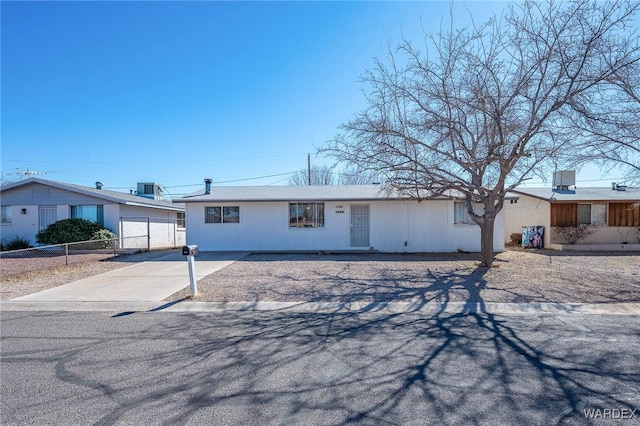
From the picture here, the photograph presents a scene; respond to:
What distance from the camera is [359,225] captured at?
1664 cm

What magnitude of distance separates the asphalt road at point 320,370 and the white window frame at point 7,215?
57.9ft

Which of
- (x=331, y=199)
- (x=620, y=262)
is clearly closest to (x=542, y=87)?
(x=620, y=262)

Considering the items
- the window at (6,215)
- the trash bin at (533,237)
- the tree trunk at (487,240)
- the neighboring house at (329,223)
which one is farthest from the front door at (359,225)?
the window at (6,215)

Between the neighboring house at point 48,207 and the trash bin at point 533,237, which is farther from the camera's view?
the neighboring house at point 48,207

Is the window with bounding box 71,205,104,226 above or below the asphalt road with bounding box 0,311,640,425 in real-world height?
above

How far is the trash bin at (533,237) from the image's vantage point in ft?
59.8

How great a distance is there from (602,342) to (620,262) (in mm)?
10817

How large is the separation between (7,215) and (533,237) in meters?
28.4

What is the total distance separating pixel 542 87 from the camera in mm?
9297

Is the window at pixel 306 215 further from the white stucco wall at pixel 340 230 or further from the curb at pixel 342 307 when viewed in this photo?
the curb at pixel 342 307

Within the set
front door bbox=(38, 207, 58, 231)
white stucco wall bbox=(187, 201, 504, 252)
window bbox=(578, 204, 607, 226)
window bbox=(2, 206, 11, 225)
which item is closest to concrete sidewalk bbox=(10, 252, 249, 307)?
white stucco wall bbox=(187, 201, 504, 252)

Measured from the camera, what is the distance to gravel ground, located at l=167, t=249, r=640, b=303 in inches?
292

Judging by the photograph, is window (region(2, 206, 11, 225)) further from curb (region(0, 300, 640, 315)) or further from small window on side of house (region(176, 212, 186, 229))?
curb (region(0, 300, 640, 315))

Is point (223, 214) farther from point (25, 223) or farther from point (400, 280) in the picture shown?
point (25, 223)
